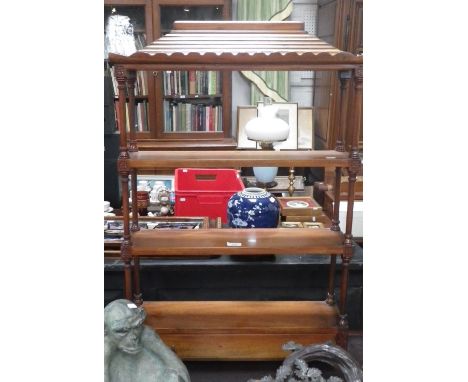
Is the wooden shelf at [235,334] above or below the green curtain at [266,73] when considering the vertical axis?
below

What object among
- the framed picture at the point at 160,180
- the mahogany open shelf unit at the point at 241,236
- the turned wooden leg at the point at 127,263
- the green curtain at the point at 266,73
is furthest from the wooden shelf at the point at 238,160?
the green curtain at the point at 266,73

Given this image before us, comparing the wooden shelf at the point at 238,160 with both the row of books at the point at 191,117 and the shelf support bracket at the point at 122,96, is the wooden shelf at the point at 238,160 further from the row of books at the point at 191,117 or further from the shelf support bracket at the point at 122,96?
the row of books at the point at 191,117

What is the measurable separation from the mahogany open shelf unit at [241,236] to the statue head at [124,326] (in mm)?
446

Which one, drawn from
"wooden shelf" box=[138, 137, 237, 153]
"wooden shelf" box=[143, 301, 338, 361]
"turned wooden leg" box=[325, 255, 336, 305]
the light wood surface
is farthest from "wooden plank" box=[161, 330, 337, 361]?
"wooden shelf" box=[138, 137, 237, 153]

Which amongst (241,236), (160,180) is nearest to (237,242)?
(241,236)

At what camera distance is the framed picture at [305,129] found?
3652 millimetres

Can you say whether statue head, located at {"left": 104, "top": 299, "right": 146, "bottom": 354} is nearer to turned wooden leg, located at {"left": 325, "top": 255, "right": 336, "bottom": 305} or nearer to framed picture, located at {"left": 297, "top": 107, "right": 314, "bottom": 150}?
turned wooden leg, located at {"left": 325, "top": 255, "right": 336, "bottom": 305}

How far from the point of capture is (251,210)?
172 cm

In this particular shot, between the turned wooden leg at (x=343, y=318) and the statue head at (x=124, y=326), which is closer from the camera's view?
the statue head at (x=124, y=326)

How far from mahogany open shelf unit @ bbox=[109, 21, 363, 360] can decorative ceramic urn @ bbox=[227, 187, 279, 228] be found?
61mm

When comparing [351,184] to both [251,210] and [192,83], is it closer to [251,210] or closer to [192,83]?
[251,210]

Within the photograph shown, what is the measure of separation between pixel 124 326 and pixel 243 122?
9.05 feet
